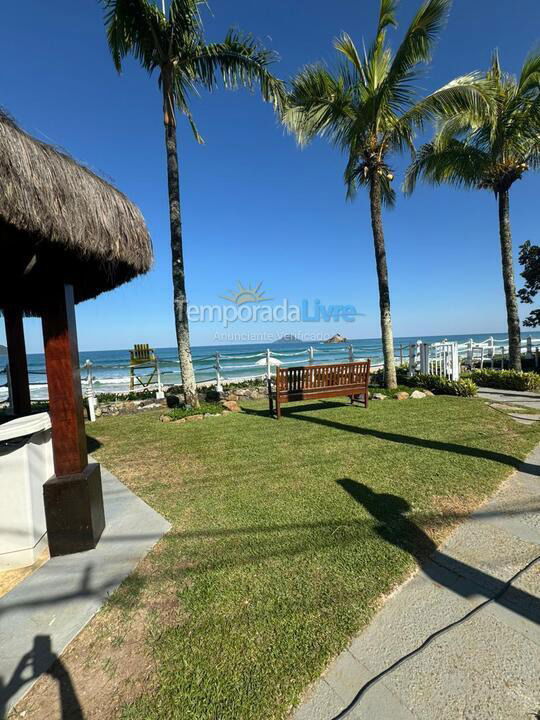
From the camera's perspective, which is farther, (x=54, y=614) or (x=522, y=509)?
(x=522, y=509)

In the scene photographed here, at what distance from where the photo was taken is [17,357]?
4.19 metres

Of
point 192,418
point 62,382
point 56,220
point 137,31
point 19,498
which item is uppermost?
point 137,31

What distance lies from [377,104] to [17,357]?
878 cm

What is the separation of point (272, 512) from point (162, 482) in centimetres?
153

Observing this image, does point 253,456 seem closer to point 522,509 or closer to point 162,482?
point 162,482

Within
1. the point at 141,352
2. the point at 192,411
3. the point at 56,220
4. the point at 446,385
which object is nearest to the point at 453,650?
the point at 56,220

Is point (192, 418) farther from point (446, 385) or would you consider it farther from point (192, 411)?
point (446, 385)

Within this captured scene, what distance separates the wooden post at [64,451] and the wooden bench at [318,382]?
3807 mm

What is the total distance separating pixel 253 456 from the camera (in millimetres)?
4363

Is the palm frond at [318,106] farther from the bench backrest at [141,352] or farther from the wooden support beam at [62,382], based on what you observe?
the bench backrest at [141,352]

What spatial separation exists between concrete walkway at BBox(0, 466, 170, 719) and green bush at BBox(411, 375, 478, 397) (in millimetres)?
7562

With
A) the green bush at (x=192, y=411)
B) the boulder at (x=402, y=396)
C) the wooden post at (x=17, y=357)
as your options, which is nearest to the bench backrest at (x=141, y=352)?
the green bush at (x=192, y=411)

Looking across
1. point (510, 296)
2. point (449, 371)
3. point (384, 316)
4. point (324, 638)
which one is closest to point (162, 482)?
point (324, 638)

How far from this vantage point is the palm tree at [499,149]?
8086 millimetres
